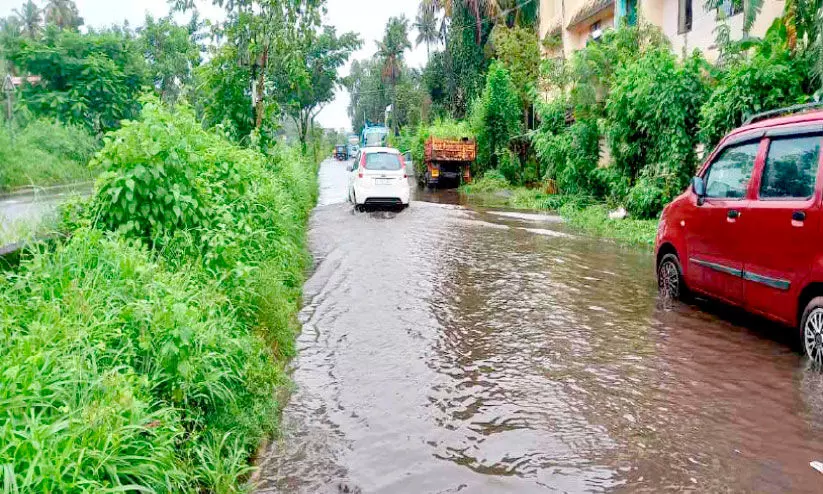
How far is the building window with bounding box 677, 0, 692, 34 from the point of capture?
18328mm

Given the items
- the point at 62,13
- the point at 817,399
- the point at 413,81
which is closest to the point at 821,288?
the point at 817,399

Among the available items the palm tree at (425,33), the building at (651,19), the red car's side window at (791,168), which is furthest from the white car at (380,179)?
the palm tree at (425,33)

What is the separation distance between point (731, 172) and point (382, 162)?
12866 mm

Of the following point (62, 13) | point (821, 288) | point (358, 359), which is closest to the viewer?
point (821, 288)

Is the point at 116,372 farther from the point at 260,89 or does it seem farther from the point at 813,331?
the point at 260,89

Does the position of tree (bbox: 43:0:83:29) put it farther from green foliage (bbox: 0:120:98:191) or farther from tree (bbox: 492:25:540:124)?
tree (bbox: 492:25:540:124)

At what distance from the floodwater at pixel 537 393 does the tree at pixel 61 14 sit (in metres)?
65.2

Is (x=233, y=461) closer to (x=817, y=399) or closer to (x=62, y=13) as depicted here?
(x=817, y=399)

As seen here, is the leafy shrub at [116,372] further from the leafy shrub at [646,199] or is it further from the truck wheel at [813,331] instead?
the leafy shrub at [646,199]

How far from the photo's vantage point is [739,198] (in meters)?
6.87

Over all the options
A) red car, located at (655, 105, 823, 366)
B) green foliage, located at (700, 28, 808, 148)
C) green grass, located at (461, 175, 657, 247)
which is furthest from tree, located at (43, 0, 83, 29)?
red car, located at (655, 105, 823, 366)

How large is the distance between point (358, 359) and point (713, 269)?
383 cm

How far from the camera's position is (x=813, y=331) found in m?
5.85

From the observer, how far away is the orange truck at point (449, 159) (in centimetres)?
2905
